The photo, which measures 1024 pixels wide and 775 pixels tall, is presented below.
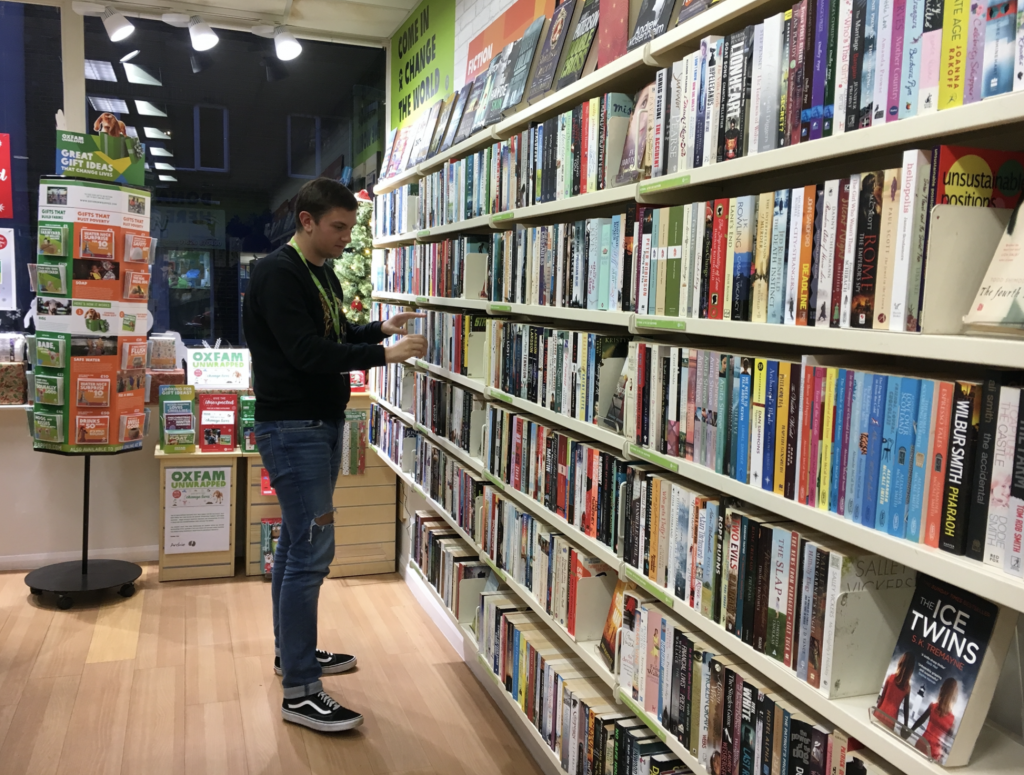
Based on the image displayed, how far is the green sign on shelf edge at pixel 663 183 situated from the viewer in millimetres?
1724

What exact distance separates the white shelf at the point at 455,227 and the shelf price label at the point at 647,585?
1.39m

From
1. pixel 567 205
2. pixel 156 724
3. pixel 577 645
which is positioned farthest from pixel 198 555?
pixel 567 205

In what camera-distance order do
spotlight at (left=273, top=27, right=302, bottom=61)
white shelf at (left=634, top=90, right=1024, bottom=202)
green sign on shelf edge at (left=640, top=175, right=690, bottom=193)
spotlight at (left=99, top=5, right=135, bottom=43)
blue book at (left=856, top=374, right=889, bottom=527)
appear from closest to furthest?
white shelf at (left=634, top=90, right=1024, bottom=202)
blue book at (left=856, top=374, right=889, bottom=527)
green sign on shelf edge at (left=640, top=175, right=690, bottom=193)
spotlight at (left=99, top=5, right=135, bottom=43)
spotlight at (left=273, top=27, right=302, bottom=61)

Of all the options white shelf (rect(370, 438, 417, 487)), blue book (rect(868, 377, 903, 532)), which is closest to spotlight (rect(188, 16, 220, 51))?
white shelf (rect(370, 438, 417, 487))

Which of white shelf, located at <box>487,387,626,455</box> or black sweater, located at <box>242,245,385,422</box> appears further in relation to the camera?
black sweater, located at <box>242,245,385,422</box>

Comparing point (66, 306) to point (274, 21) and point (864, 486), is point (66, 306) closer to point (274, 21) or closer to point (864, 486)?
point (274, 21)

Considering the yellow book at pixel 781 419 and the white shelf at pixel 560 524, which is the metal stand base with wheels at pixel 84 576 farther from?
the yellow book at pixel 781 419

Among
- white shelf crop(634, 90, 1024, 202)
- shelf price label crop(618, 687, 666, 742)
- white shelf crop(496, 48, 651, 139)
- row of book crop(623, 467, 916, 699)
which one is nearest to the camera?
white shelf crop(634, 90, 1024, 202)

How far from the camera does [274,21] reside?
191 inches

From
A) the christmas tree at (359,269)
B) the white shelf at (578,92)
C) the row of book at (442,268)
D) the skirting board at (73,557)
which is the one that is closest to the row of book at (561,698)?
the row of book at (442,268)

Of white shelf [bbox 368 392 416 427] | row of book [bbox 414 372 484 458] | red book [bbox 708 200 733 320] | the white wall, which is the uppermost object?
red book [bbox 708 200 733 320]

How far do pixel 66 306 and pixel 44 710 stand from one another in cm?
182

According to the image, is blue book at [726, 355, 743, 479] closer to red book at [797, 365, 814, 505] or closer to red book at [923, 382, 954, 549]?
red book at [797, 365, 814, 505]

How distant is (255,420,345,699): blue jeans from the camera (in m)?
2.86
